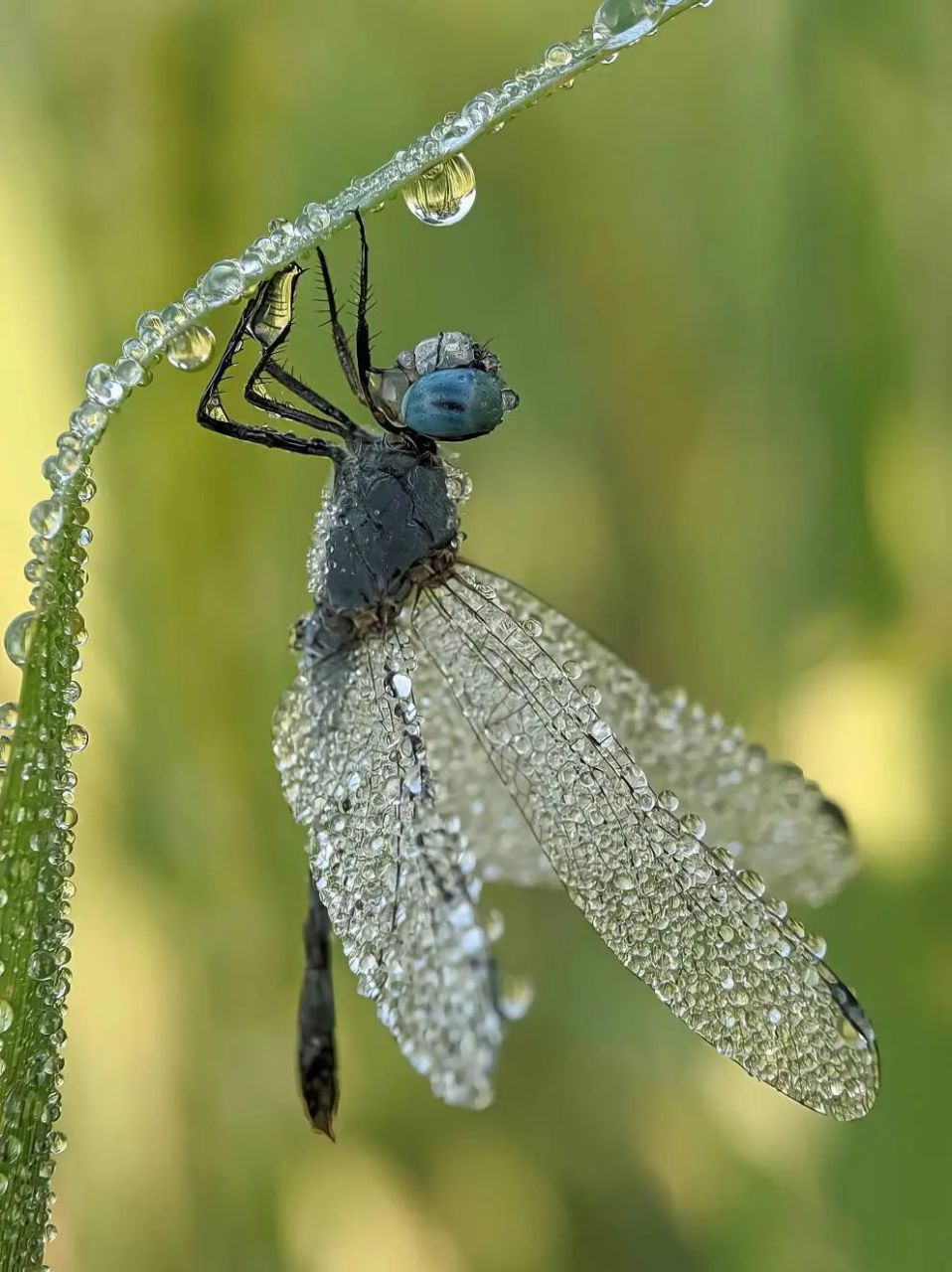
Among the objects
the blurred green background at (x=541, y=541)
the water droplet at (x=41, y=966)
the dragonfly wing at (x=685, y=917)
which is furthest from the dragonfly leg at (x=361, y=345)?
the water droplet at (x=41, y=966)

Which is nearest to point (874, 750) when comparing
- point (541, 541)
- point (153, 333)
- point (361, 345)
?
point (541, 541)

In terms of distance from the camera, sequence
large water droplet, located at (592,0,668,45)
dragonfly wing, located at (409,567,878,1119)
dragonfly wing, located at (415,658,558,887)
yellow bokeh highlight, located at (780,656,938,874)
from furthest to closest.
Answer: yellow bokeh highlight, located at (780,656,938,874), dragonfly wing, located at (415,658,558,887), dragonfly wing, located at (409,567,878,1119), large water droplet, located at (592,0,668,45)

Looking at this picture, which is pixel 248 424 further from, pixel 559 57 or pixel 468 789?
pixel 559 57

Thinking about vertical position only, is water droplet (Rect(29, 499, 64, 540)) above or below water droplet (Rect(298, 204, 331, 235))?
below

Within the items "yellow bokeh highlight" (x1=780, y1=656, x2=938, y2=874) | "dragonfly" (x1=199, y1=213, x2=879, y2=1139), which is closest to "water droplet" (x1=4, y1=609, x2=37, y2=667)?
"dragonfly" (x1=199, y1=213, x2=879, y2=1139)

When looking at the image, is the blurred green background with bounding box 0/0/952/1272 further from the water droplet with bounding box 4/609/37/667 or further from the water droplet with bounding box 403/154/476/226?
the water droplet with bounding box 4/609/37/667

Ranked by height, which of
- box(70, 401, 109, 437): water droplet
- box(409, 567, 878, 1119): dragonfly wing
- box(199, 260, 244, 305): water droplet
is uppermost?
box(199, 260, 244, 305): water droplet

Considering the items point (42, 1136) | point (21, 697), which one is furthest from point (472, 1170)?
point (21, 697)

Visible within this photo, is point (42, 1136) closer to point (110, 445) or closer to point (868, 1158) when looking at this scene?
point (110, 445)
